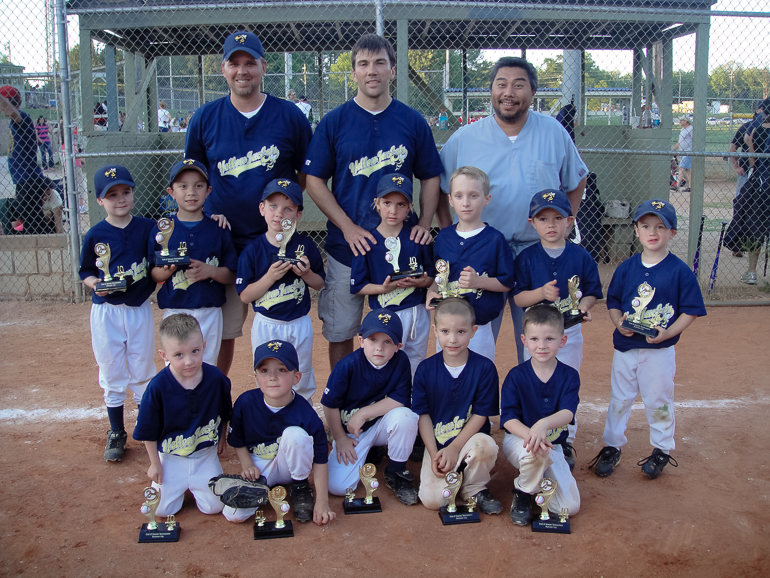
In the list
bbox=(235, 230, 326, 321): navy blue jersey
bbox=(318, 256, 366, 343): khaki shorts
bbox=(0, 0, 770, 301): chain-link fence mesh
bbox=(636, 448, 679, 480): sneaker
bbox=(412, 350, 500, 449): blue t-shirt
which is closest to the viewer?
bbox=(412, 350, 500, 449): blue t-shirt

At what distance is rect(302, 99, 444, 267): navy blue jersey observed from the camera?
135 inches

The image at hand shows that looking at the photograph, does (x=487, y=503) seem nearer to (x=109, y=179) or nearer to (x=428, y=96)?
(x=109, y=179)

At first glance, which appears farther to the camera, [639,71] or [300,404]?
[639,71]

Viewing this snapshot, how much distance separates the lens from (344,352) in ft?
12.3

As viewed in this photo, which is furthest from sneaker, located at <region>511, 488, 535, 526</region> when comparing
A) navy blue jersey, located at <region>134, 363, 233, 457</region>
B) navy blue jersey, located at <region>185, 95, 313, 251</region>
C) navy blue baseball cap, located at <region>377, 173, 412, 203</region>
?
navy blue jersey, located at <region>185, 95, 313, 251</region>

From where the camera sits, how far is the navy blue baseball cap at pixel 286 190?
10.7 ft

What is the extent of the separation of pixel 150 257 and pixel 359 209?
3.86ft

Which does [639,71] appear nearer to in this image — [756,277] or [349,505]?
[756,277]

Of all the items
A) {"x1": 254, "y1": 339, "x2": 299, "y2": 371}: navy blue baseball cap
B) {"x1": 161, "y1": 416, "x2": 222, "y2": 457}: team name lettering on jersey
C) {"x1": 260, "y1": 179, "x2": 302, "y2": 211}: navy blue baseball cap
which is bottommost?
{"x1": 161, "y1": 416, "x2": 222, "y2": 457}: team name lettering on jersey

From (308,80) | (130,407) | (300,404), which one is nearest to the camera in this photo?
(300,404)

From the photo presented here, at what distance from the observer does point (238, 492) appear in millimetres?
2650

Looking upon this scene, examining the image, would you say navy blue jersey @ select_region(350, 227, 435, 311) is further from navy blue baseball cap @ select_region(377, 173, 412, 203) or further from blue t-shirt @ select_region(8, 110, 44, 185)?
blue t-shirt @ select_region(8, 110, 44, 185)

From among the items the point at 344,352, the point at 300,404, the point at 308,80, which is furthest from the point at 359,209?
the point at 308,80

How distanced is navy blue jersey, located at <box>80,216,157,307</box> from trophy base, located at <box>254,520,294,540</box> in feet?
5.00
